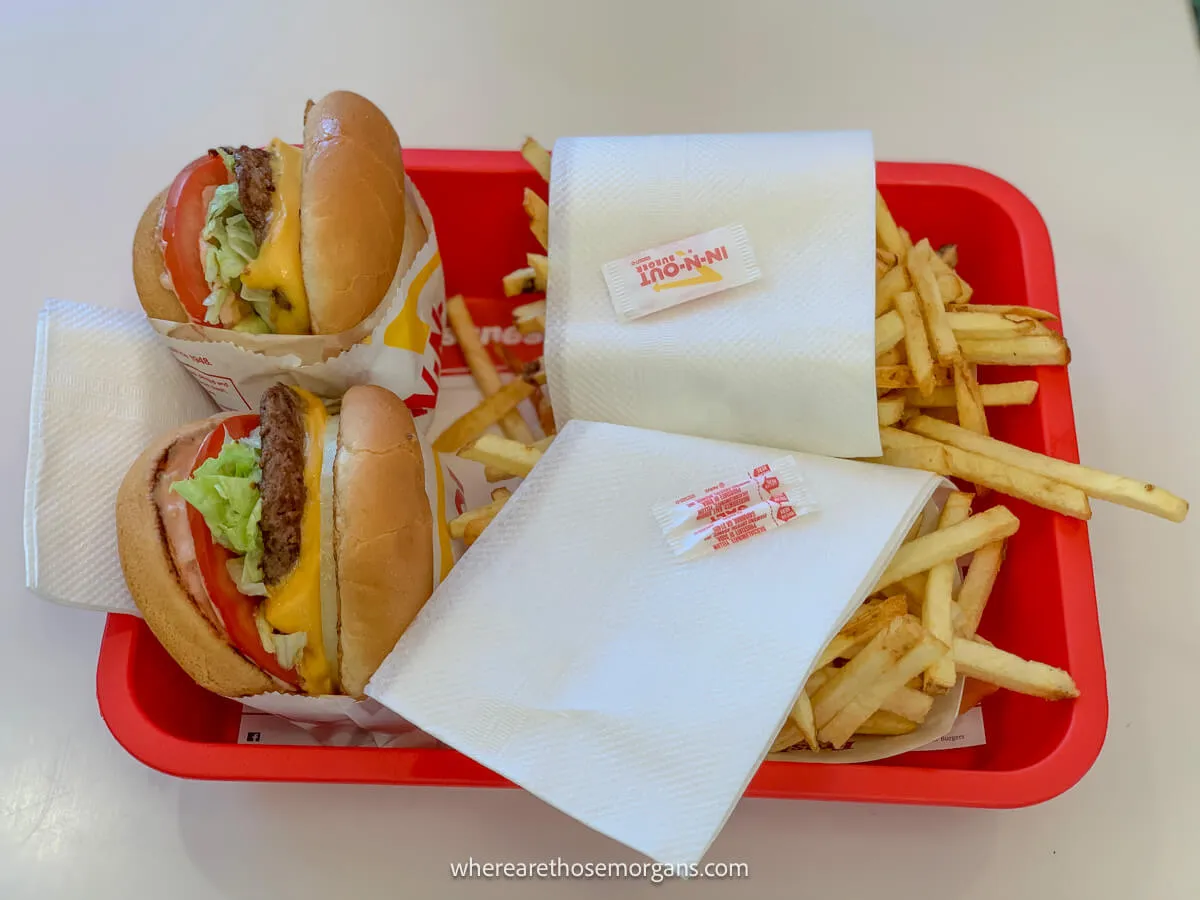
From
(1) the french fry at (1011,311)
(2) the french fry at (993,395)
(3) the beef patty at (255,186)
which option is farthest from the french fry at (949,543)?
(3) the beef patty at (255,186)

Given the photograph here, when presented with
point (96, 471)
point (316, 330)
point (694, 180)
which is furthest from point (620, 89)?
point (96, 471)

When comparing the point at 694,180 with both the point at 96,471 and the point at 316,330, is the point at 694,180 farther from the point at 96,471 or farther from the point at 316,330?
the point at 96,471

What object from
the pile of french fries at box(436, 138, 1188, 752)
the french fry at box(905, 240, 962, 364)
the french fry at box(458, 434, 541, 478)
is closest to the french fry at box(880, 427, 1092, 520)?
the pile of french fries at box(436, 138, 1188, 752)

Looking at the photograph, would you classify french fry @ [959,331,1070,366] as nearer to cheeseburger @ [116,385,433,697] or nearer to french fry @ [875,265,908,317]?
french fry @ [875,265,908,317]

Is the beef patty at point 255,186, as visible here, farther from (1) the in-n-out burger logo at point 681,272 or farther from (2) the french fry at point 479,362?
(1) the in-n-out burger logo at point 681,272

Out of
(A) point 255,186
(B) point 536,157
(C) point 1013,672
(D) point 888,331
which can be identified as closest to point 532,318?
(B) point 536,157

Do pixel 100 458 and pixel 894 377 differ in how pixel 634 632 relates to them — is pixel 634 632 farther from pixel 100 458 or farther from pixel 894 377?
pixel 100 458
